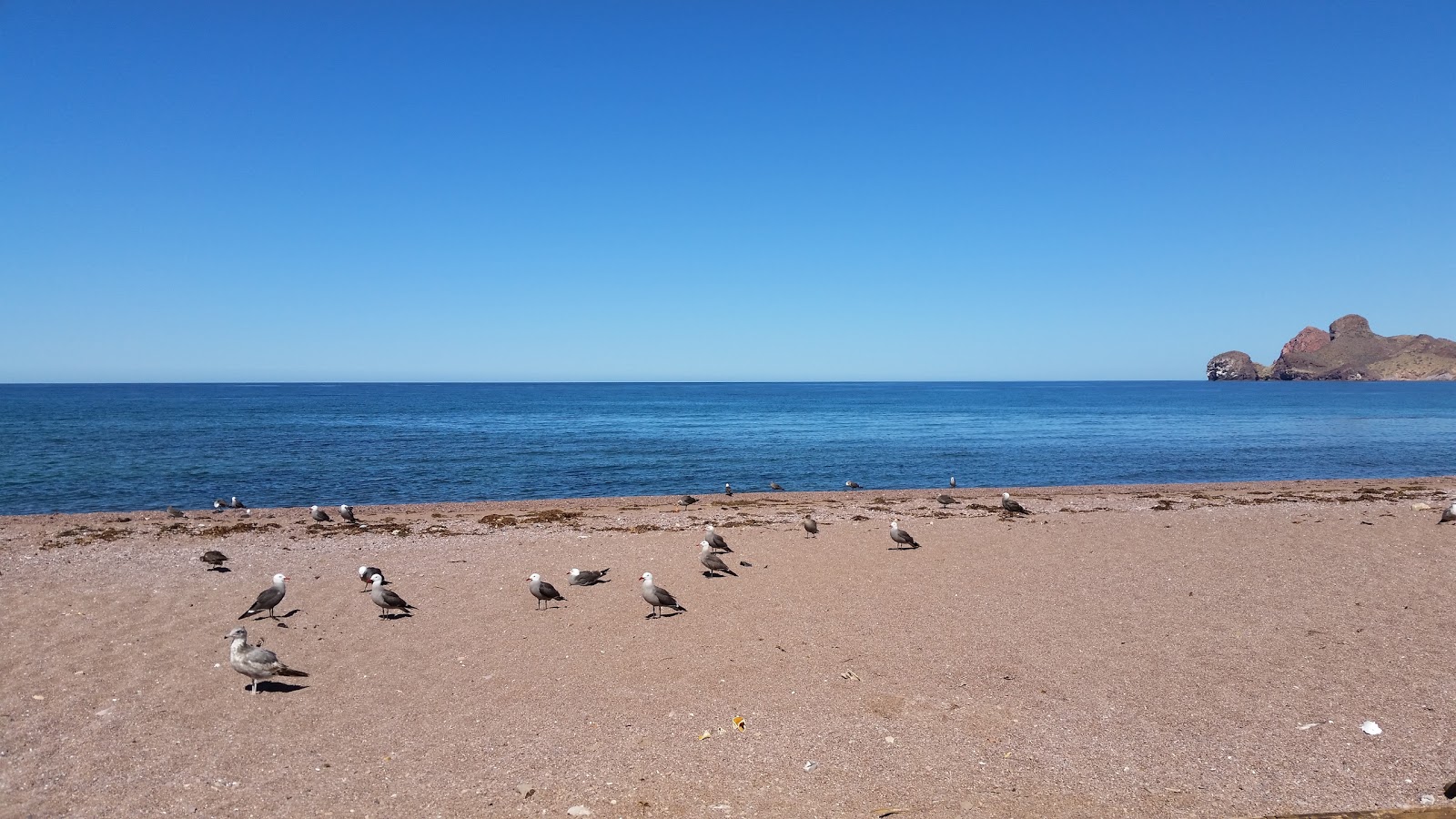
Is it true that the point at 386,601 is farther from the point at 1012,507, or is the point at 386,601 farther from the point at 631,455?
the point at 631,455

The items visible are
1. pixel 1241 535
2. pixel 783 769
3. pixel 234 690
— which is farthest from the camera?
pixel 1241 535

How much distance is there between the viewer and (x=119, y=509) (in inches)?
1191

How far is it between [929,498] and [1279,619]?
1788 centimetres

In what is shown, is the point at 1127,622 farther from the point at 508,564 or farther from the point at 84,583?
the point at 84,583

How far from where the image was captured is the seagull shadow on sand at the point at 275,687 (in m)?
10.5

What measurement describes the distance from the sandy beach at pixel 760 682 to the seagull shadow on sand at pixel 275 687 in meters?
0.04

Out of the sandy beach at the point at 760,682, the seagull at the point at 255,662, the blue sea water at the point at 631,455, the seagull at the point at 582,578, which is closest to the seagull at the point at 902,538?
the sandy beach at the point at 760,682

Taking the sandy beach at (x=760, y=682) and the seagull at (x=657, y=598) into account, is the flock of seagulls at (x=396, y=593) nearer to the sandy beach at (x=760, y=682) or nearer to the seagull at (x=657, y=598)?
the seagull at (x=657, y=598)

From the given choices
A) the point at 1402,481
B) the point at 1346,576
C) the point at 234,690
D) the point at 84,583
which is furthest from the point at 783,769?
the point at 1402,481

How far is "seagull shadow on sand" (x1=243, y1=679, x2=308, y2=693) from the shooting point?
1048 cm

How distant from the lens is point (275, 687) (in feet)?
34.8

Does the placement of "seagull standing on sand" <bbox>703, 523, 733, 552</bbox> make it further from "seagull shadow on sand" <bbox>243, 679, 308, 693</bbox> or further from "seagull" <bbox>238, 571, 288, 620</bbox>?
"seagull shadow on sand" <bbox>243, 679, 308, 693</bbox>

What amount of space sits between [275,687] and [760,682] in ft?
20.4

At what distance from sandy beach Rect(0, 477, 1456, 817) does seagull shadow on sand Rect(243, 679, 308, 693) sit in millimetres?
42
